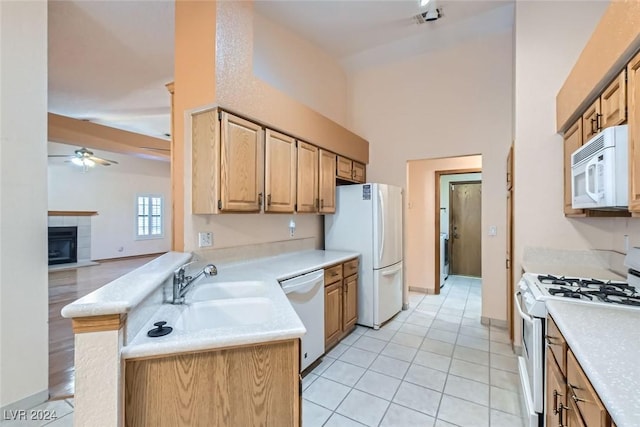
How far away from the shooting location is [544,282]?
6.13 feet

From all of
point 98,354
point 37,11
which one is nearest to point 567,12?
point 98,354

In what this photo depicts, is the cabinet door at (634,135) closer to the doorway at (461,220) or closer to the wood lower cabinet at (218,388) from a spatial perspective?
the wood lower cabinet at (218,388)

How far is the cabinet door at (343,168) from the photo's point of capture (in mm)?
3477

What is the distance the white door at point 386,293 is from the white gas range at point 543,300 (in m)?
1.54

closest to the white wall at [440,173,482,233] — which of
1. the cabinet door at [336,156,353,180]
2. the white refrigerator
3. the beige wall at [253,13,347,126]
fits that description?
the white refrigerator

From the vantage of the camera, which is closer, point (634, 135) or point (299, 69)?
point (634, 135)

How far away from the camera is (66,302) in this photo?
13.1 ft

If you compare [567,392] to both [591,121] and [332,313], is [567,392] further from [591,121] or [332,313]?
[332,313]

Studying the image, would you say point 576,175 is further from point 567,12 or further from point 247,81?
point 247,81

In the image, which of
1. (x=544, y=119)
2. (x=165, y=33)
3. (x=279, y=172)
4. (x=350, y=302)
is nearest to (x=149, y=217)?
(x=165, y=33)

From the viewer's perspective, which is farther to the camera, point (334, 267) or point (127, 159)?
point (127, 159)

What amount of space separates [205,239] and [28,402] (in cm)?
156

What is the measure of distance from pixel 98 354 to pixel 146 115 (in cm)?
568

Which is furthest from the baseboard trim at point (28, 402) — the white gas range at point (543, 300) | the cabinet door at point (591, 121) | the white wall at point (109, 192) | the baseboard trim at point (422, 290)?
the white wall at point (109, 192)
